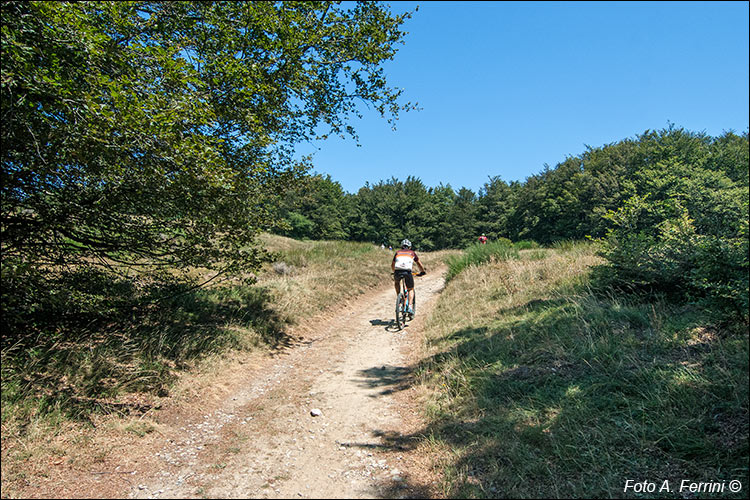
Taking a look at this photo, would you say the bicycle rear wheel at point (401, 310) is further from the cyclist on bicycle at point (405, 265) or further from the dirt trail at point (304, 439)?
the dirt trail at point (304, 439)

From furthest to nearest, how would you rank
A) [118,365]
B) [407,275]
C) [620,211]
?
[407,275], [620,211], [118,365]

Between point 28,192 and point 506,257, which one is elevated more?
point 28,192

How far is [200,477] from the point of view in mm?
3102

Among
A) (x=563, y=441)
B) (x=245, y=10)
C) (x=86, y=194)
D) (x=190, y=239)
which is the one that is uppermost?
(x=245, y=10)

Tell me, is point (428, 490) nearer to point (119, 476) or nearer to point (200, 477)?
point (200, 477)

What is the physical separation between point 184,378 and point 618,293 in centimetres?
706

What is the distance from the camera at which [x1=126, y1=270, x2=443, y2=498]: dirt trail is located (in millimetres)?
3004

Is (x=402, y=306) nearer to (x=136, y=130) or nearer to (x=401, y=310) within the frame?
(x=401, y=310)

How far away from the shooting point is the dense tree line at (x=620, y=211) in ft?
Result: 11.9

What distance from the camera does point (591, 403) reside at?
3.42 metres

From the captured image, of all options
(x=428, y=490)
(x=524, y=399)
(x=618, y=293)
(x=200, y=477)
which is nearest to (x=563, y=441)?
(x=524, y=399)

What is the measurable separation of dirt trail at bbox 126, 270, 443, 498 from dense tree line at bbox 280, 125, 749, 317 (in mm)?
2980

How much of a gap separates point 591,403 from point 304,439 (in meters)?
3.03

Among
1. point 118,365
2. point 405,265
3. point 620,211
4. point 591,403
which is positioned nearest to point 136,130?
point 118,365
